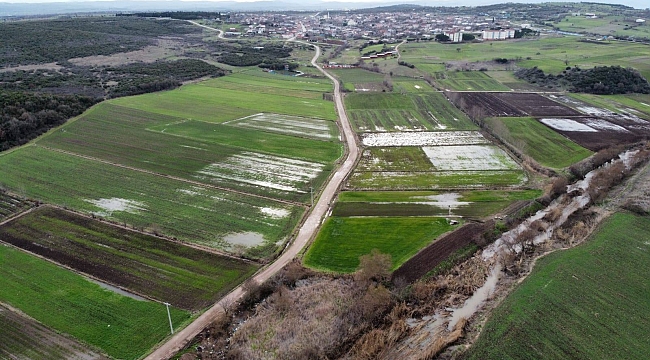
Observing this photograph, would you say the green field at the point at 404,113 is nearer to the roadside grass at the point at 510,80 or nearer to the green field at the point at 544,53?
the roadside grass at the point at 510,80

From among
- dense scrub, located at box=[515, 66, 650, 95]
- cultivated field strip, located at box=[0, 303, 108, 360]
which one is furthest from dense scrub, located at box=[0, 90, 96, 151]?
dense scrub, located at box=[515, 66, 650, 95]

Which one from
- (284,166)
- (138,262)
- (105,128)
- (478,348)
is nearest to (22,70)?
(105,128)

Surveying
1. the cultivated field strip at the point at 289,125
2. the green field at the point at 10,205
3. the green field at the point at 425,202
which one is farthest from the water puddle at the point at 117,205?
the cultivated field strip at the point at 289,125

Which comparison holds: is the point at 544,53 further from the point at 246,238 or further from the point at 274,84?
the point at 246,238

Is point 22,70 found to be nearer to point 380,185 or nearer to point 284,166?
point 284,166

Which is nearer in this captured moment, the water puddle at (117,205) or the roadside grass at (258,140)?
the water puddle at (117,205)

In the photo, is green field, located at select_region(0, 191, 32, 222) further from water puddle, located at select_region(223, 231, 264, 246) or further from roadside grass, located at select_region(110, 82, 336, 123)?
roadside grass, located at select_region(110, 82, 336, 123)
